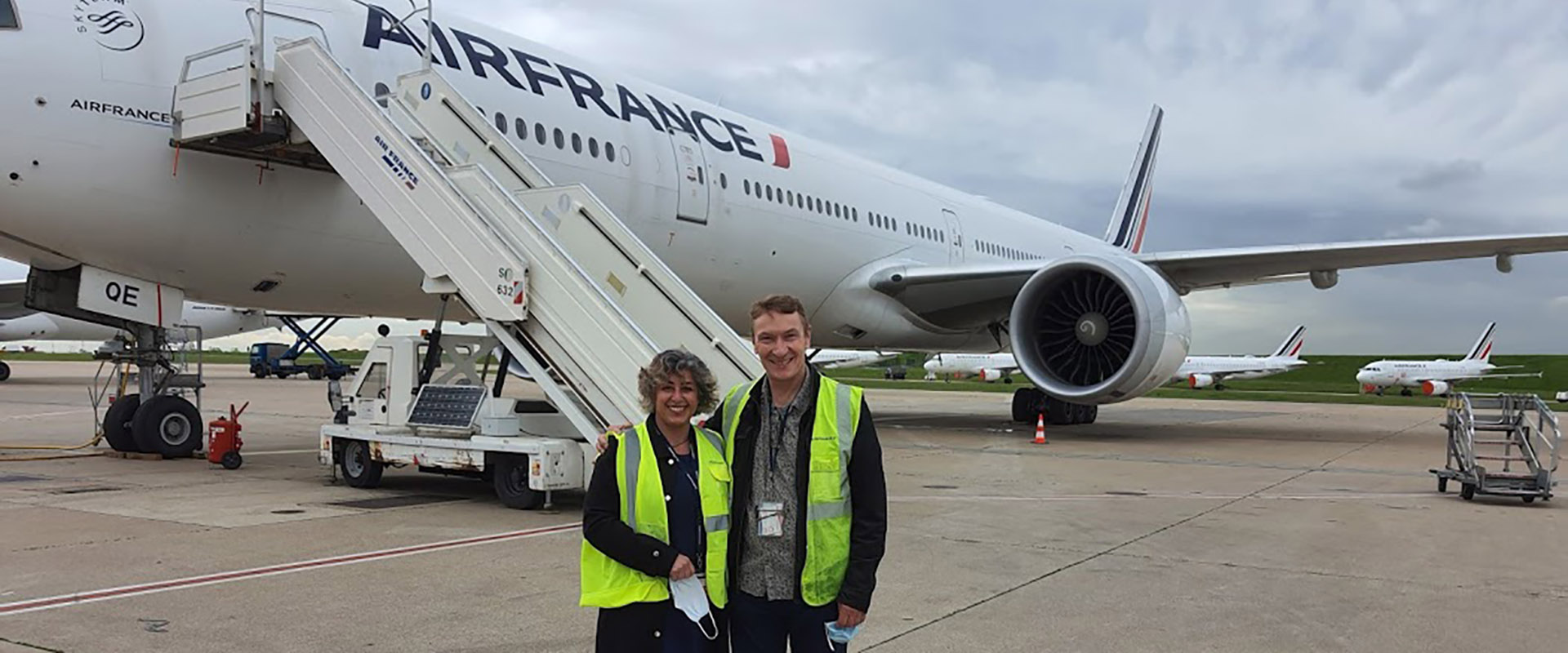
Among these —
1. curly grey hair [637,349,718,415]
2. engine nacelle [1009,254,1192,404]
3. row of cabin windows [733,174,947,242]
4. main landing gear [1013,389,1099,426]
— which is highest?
row of cabin windows [733,174,947,242]

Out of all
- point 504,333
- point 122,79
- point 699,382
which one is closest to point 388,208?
point 504,333

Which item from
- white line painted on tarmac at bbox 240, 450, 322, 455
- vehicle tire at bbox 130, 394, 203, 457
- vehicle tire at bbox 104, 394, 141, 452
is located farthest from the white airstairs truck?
white line painted on tarmac at bbox 240, 450, 322, 455

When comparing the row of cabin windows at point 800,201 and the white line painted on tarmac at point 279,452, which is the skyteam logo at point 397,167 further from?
the row of cabin windows at point 800,201

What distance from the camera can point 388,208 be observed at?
6.79 m

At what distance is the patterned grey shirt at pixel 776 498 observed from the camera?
8.10 ft

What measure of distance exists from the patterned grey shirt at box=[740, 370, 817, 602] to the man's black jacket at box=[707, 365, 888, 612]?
1 centimetres

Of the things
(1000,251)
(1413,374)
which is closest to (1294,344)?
(1413,374)

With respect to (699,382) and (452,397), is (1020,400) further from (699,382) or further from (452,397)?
(699,382)

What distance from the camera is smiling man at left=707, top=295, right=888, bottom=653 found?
96.0 inches

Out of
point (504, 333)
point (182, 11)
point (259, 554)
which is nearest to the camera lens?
point (259, 554)

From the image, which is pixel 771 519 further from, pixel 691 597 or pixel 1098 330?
pixel 1098 330

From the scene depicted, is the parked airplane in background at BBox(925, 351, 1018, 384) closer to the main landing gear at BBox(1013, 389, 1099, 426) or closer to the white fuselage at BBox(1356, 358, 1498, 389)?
the white fuselage at BBox(1356, 358, 1498, 389)

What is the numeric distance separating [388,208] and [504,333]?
120 centimetres

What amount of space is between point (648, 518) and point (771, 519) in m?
0.27
